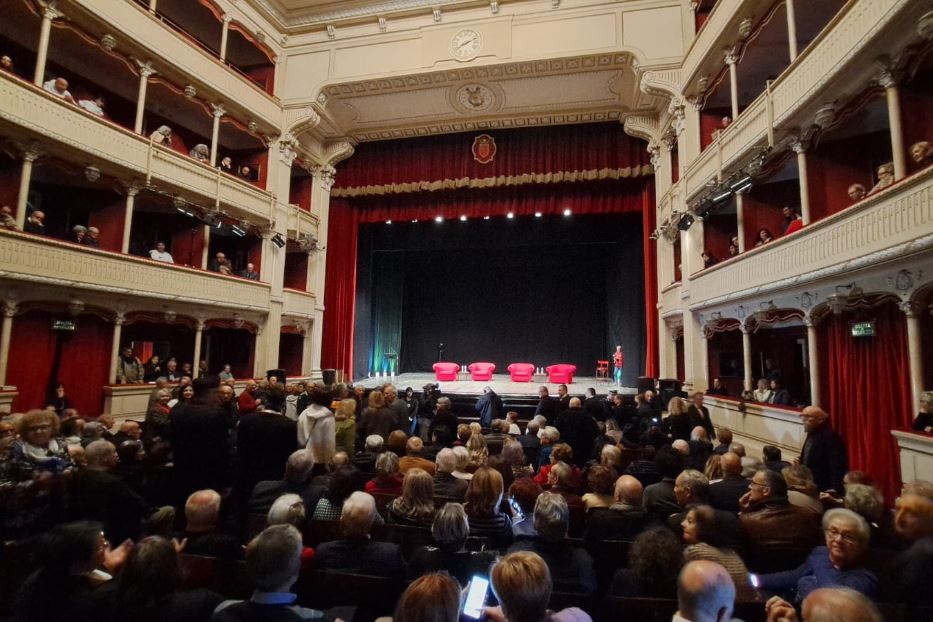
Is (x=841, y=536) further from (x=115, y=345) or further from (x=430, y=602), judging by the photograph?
(x=115, y=345)

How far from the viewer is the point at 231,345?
11773mm

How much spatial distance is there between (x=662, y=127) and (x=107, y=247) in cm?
1222

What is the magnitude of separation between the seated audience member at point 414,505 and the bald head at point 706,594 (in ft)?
5.03

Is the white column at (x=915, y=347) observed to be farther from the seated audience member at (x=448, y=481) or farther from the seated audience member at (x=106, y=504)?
the seated audience member at (x=106, y=504)

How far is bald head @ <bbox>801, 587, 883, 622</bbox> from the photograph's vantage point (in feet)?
3.88

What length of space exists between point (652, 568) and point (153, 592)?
1.85 m

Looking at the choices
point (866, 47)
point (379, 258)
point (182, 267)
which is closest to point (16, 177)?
point (182, 267)

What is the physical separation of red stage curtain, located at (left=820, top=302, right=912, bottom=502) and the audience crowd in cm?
129

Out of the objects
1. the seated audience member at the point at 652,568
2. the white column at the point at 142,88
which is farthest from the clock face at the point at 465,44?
the seated audience member at the point at 652,568

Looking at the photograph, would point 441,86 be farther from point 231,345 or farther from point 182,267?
point 231,345

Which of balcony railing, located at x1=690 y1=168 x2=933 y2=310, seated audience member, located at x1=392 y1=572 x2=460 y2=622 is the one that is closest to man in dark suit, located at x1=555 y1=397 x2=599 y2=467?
balcony railing, located at x1=690 y1=168 x2=933 y2=310

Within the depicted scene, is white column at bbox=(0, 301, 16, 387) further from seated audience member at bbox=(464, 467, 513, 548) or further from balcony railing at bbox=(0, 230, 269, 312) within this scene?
seated audience member at bbox=(464, 467, 513, 548)

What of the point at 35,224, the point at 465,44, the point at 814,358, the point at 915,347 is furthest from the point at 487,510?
the point at 465,44

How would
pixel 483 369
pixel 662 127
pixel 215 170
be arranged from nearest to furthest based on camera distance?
pixel 215 170, pixel 662 127, pixel 483 369
